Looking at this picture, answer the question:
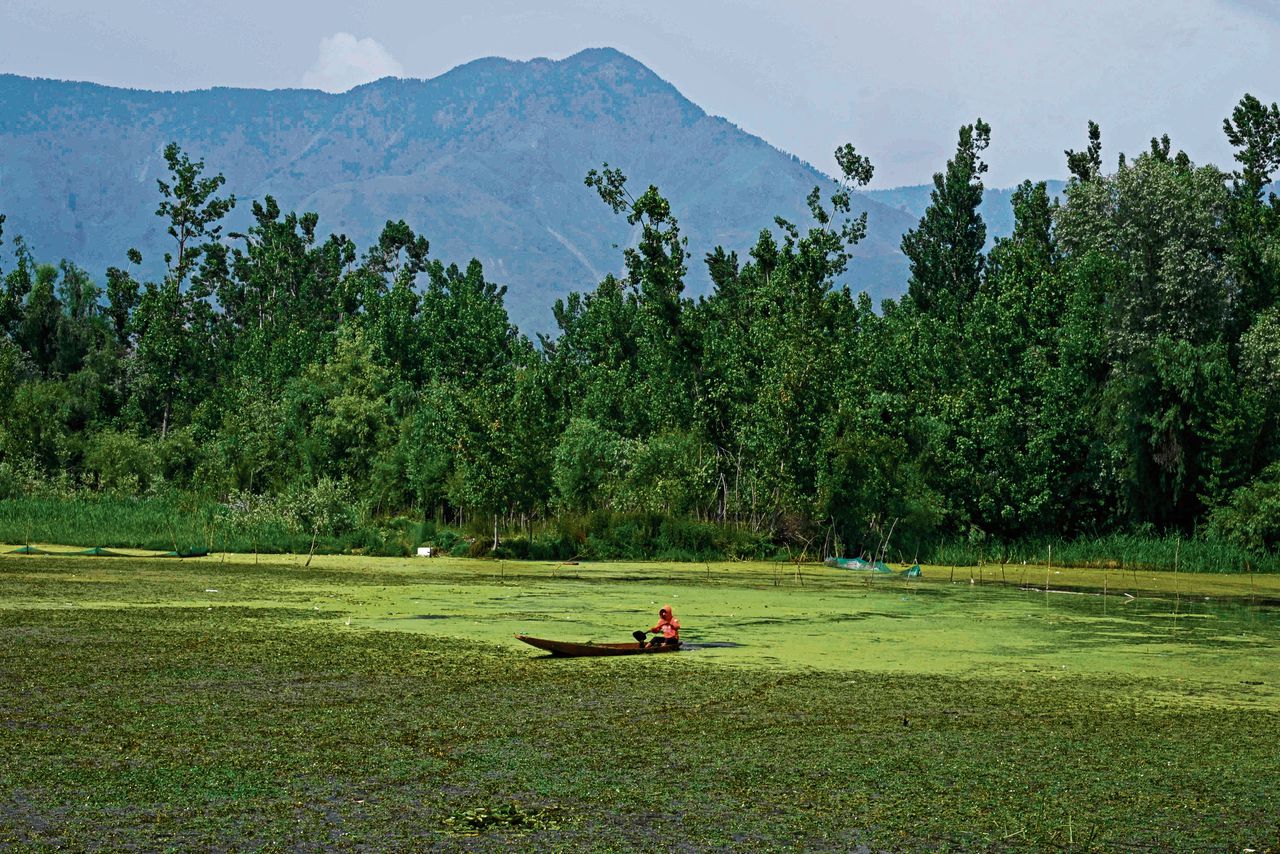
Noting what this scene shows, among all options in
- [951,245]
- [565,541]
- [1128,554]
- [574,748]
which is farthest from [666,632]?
[951,245]

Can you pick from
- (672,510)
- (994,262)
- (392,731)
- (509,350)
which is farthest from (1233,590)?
(509,350)

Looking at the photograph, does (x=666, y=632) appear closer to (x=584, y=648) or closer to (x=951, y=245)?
(x=584, y=648)

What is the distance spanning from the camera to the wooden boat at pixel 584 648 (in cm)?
1572

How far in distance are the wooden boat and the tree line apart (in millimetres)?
20445

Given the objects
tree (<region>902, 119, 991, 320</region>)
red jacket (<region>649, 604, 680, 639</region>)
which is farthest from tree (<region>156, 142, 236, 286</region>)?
red jacket (<region>649, 604, 680, 639</region>)

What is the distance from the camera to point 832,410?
129 ft

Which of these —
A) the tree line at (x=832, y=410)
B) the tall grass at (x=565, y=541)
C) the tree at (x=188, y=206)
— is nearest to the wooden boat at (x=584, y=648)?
the tall grass at (x=565, y=541)

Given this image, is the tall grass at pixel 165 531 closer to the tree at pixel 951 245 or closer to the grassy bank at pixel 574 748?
the grassy bank at pixel 574 748

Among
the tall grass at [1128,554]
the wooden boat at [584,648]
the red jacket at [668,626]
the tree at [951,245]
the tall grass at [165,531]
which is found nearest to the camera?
the wooden boat at [584,648]

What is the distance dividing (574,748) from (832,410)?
96.2ft

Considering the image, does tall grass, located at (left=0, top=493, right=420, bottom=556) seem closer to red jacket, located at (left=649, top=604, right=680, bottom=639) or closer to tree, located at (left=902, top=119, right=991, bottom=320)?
red jacket, located at (left=649, top=604, right=680, bottom=639)

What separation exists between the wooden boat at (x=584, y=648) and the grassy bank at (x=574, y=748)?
281 mm

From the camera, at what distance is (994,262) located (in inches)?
2377

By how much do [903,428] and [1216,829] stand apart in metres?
32.4
